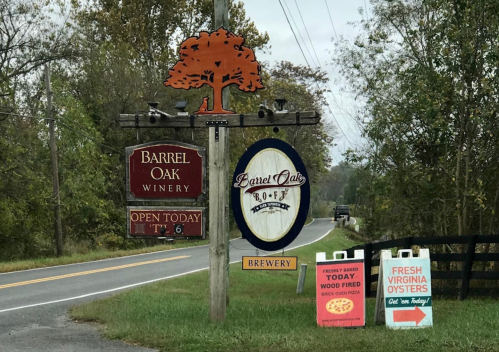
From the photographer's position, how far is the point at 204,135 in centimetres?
3688

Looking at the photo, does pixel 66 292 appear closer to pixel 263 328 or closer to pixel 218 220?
pixel 218 220

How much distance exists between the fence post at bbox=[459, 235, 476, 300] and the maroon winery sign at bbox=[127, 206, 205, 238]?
504cm

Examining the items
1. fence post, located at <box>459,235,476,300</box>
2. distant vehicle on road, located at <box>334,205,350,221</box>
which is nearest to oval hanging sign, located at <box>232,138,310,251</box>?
fence post, located at <box>459,235,476,300</box>

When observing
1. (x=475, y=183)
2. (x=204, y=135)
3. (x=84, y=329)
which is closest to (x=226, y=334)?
(x=84, y=329)

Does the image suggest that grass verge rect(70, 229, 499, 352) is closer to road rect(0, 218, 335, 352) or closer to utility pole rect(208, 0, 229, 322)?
utility pole rect(208, 0, 229, 322)

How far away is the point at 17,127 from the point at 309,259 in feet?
50.1

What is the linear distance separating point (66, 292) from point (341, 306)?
8.90 metres

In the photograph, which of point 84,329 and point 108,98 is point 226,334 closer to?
point 84,329

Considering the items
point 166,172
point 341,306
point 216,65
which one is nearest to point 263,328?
point 341,306

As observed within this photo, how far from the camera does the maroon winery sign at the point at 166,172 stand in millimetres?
10070

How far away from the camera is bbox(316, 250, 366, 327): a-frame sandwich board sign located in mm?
9336

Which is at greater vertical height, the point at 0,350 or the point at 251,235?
the point at 251,235

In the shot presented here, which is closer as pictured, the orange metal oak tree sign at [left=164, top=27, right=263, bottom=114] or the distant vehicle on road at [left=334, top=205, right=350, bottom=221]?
the orange metal oak tree sign at [left=164, top=27, right=263, bottom=114]

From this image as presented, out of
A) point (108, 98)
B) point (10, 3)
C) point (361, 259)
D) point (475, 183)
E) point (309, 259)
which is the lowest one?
point (309, 259)
